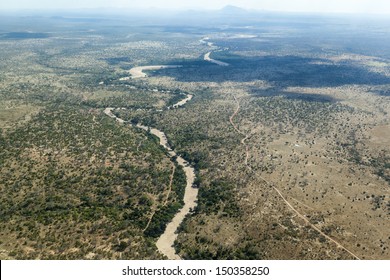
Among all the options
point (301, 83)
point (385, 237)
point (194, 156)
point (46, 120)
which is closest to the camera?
point (385, 237)

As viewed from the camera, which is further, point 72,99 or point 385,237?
point 72,99

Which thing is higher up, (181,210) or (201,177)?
(201,177)

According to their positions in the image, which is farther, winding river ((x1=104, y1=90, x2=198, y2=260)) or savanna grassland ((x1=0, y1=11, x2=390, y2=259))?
savanna grassland ((x1=0, y1=11, x2=390, y2=259))

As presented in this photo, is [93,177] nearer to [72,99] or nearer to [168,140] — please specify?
[168,140]

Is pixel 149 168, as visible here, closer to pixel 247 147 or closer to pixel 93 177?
pixel 93 177

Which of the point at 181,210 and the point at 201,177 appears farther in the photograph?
the point at 201,177

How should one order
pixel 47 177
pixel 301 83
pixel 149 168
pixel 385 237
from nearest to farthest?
1. pixel 385 237
2. pixel 47 177
3. pixel 149 168
4. pixel 301 83

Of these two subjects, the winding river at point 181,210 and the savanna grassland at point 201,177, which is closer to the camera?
the winding river at point 181,210

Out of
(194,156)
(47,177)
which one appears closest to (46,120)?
(47,177)

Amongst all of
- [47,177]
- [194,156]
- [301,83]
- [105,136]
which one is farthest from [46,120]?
[301,83]
